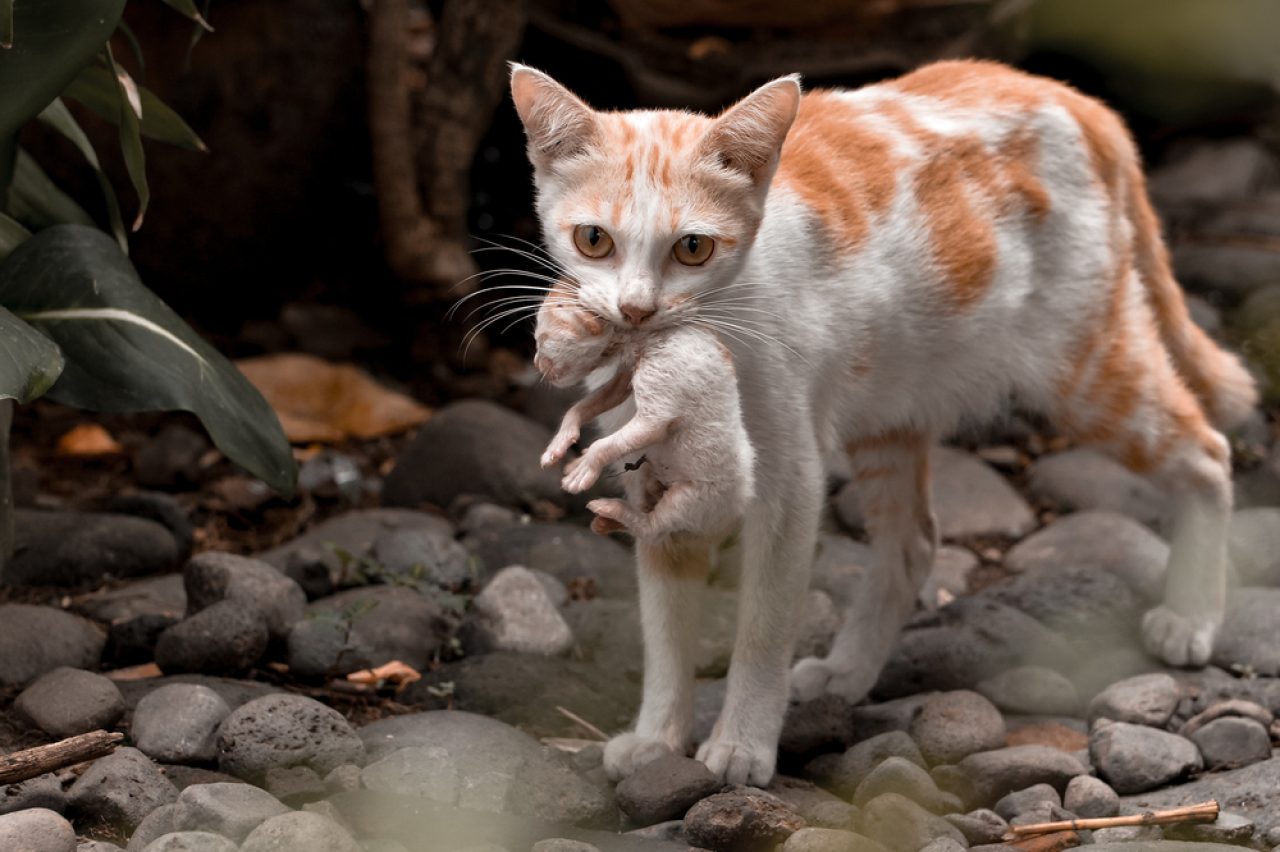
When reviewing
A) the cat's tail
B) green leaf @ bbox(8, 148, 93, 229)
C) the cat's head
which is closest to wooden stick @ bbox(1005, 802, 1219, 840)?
the cat's head

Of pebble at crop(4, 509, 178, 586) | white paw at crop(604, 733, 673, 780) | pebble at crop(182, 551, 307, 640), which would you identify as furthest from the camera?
pebble at crop(4, 509, 178, 586)

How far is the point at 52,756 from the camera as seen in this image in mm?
2295

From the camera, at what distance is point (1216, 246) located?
5.70m

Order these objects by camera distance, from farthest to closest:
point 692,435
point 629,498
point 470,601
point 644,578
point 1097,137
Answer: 1. point 470,601
2. point 1097,137
3. point 644,578
4. point 629,498
5. point 692,435

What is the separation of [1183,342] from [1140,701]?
3.52ft

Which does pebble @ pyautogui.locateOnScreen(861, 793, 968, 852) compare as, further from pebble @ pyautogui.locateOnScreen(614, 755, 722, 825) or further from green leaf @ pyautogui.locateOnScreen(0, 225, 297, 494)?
green leaf @ pyautogui.locateOnScreen(0, 225, 297, 494)

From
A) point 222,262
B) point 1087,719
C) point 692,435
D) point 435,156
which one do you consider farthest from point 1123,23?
point 222,262

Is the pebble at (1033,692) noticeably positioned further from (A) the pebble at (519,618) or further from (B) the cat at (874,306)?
(A) the pebble at (519,618)

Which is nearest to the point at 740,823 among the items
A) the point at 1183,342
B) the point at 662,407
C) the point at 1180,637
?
the point at 662,407

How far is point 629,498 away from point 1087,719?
139 cm

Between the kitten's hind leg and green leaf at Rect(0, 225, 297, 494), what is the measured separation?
143 cm

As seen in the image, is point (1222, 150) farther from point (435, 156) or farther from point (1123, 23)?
point (1123, 23)

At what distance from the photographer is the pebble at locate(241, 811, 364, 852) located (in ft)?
6.71

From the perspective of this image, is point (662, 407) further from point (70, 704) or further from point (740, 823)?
point (70, 704)
